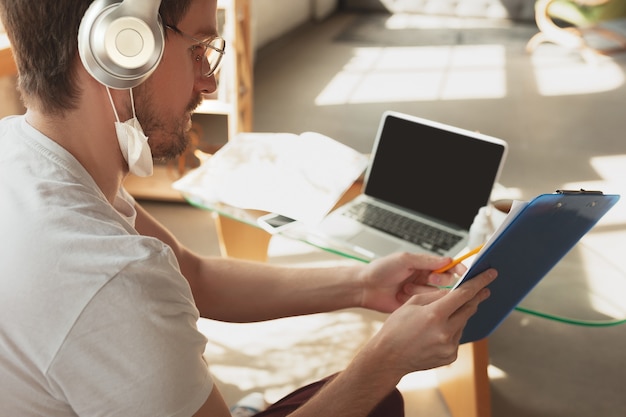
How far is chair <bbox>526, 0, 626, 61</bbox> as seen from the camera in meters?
5.91

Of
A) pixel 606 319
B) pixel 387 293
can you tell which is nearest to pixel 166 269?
pixel 387 293

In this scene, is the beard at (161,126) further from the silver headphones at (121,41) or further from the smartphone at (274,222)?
the smartphone at (274,222)

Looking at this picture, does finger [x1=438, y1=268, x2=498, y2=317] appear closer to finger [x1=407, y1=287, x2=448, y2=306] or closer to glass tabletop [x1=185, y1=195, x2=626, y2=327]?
finger [x1=407, y1=287, x2=448, y2=306]

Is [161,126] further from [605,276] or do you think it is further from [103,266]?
[605,276]

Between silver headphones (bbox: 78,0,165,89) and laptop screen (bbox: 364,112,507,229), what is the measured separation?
97 centimetres

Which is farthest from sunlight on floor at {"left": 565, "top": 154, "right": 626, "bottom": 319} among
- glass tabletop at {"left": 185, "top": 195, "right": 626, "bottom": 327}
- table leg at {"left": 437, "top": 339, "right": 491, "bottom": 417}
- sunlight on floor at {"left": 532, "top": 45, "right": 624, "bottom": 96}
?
sunlight on floor at {"left": 532, "top": 45, "right": 624, "bottom": 96}

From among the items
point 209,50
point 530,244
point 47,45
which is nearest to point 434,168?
point 530,244

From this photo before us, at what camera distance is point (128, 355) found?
35.1 inches

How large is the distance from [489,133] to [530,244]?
10.7ft

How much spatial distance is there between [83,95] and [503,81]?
15.5ft

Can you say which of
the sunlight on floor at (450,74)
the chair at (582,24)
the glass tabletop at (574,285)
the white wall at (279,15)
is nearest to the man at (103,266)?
the glass tabletop at (574,285)

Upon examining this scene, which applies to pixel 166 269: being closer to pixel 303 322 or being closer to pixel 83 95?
pixel 83 95

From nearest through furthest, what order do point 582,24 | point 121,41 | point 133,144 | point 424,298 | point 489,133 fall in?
point 121,41 < point 133,144 < point 424,298 < point 489,133 < point 582,24

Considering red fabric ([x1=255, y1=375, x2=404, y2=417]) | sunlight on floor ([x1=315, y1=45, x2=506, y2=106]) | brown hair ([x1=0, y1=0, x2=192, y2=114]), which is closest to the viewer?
brown hair ([x1=0, y1=0, x2=192, y2=114])
